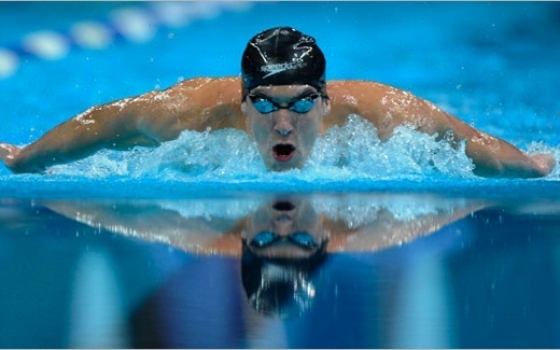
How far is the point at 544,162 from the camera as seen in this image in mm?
2793

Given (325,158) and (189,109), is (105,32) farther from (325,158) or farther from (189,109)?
(325,158)

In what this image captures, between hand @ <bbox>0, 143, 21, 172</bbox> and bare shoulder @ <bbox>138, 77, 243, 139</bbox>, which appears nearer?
bare shoulder @ <bbox>138, 77, 243, 139</bbox>

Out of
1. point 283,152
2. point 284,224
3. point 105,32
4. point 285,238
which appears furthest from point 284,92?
point 105,32

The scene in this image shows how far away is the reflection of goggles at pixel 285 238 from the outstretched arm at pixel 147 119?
1.07m

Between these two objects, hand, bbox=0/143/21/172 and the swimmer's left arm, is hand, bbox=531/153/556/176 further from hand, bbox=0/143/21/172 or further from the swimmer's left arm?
hand, bbox=0/143/21/172

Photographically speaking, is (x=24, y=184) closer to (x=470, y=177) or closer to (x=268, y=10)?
(x=470, y=177)

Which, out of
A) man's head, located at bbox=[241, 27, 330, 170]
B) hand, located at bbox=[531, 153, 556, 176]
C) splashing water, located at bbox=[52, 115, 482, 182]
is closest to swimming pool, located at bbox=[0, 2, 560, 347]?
splashing water, located at bbox=[52, 115, 482, 182]

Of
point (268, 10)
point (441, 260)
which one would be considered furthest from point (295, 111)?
point (268, 10)

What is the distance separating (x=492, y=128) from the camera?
402 centimetres

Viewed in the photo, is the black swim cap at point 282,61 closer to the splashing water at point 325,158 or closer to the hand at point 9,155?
the splashing water at point 325,158

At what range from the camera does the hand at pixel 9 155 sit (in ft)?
9.10

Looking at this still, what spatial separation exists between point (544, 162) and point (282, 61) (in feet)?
3.42

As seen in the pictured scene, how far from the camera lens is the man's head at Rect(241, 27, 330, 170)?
2.42 m

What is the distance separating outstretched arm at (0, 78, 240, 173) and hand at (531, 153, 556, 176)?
1.04 meters
